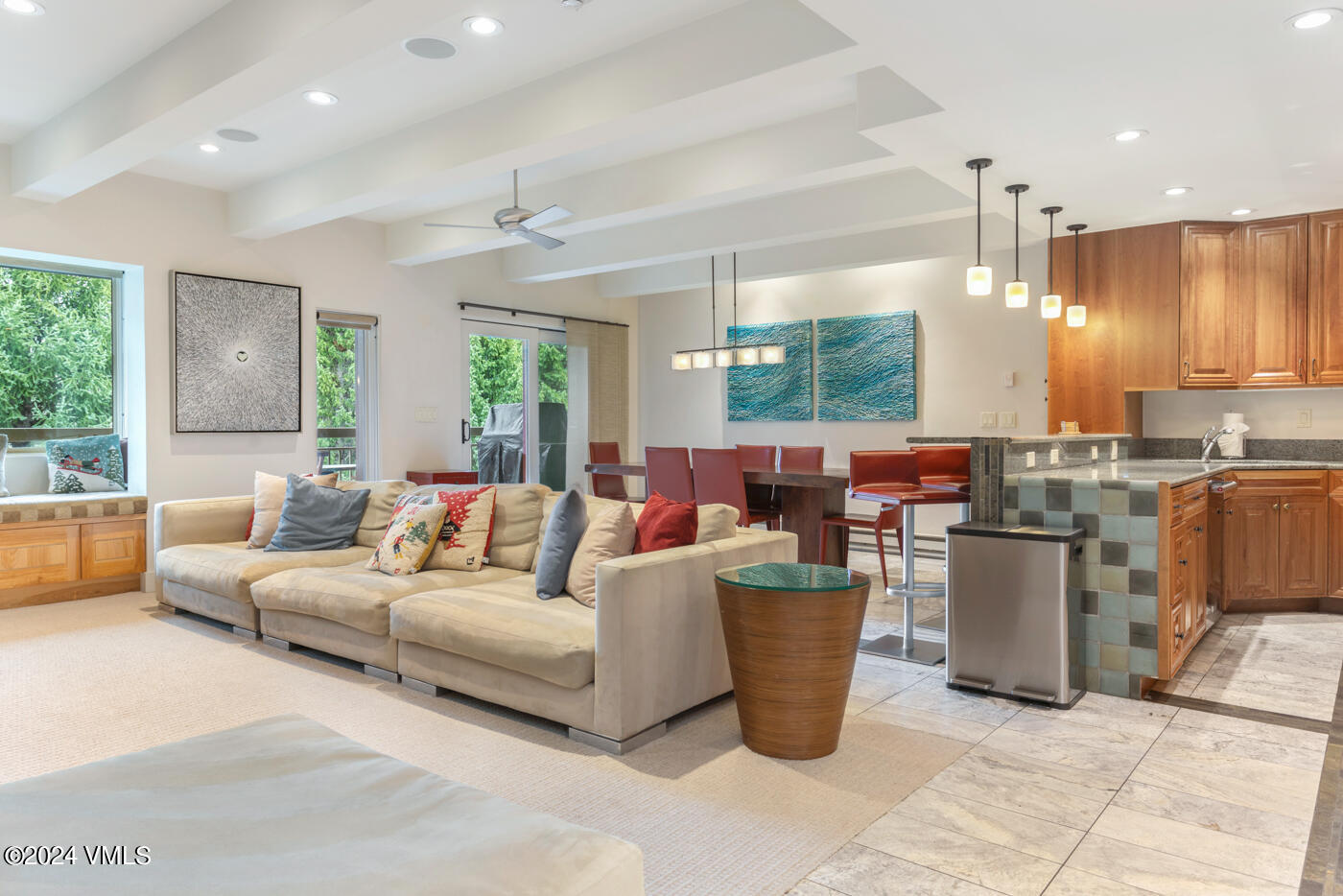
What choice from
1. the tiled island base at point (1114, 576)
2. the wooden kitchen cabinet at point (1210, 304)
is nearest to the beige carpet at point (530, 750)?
the tiled island base at point (1114, 576)

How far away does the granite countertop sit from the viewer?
359 centimetres

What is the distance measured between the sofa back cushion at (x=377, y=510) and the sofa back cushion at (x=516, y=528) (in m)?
0.89

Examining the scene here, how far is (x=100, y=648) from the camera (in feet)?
13.6

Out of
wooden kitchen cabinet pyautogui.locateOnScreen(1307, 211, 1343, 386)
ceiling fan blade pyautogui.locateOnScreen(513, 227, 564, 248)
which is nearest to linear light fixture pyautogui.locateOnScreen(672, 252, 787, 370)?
ceiling fan blade pyautogui.locateOnScreen(513, 227, 564, 248)

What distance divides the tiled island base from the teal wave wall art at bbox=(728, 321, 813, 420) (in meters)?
4.66

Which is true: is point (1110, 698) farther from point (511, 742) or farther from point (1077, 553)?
point (511, 742)

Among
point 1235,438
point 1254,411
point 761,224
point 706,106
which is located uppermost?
point 761,224

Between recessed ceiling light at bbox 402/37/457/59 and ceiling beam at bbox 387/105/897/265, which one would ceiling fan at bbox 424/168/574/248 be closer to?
ceiling beam at bbox 387/105/897/265

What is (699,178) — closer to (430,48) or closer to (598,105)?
(598,105)

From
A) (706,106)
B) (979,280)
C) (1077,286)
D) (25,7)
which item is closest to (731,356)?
(1077,286)

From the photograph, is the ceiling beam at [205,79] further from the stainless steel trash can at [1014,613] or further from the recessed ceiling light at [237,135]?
the stainless steel trash can at [1014,613]

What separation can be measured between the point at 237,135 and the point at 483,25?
7.22 feet

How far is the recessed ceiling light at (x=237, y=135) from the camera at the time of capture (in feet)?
15.6

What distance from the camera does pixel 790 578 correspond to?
2818 millimetres
